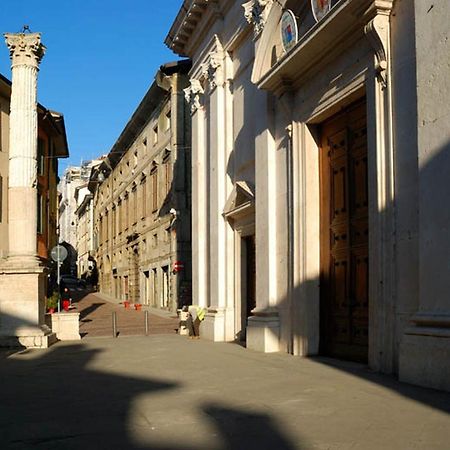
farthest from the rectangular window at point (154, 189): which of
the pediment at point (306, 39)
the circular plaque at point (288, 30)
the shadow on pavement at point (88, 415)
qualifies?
the shadow on pavement at point (88, 415)

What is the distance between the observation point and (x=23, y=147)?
16719 millimetres

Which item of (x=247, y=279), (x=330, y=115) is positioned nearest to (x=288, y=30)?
(x=330, y=115)

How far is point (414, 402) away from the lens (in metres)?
7.02

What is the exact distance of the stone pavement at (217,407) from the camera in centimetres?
567

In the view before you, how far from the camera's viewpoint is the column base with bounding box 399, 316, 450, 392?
7.72 meters

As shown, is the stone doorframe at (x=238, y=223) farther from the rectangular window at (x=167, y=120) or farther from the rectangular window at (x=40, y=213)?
the rectangular window at (x=40, y=213)

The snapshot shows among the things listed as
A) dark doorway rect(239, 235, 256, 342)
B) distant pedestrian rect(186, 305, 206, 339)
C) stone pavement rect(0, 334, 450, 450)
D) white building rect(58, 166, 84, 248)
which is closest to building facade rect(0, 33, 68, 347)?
stone pavement rect(0, 334, 450, 450)

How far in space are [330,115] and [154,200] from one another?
25059 millimetres

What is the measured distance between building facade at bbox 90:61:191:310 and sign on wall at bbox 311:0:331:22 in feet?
64.6

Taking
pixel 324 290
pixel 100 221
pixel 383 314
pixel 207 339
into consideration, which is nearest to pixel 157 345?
pixel 207 339

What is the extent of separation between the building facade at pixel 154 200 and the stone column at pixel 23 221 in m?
14.2

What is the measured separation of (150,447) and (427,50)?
6015mm

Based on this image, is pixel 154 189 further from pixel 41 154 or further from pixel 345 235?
pixel 345 235

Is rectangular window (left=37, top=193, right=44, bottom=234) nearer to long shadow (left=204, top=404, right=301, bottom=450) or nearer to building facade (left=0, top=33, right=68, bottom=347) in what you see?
building facade (left=0, top=33, right=68, bottom=347)
